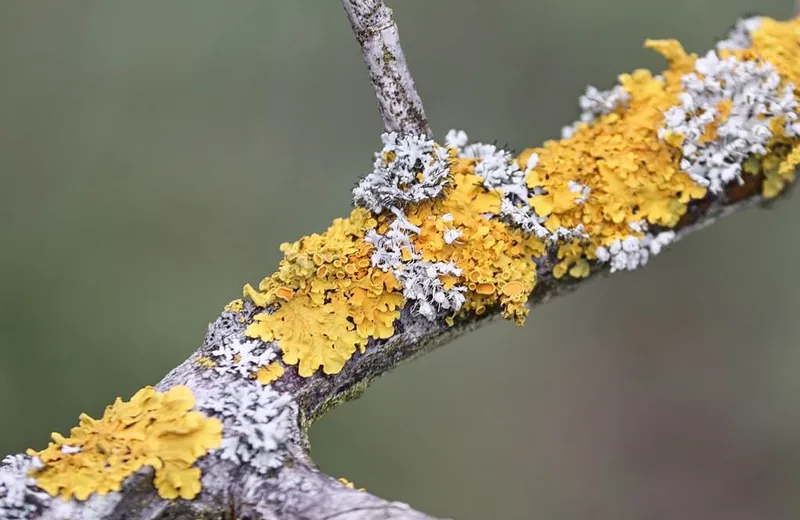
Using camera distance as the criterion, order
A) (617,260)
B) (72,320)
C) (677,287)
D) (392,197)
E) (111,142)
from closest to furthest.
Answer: (392,197) < (617,260) < (72,320) < (111,142) < (677,287)

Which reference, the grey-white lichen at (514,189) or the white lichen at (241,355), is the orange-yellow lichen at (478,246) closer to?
the grey-white lichen at (514,189)

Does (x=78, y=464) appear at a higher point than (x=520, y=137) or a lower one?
lower

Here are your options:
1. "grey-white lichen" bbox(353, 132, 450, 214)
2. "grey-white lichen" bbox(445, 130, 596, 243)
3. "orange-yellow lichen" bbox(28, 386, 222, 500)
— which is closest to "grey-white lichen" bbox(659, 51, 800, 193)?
"grey-white lichen" bbox(445, 130, 596, 243)

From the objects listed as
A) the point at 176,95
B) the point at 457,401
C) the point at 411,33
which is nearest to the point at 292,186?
the point at 176,95

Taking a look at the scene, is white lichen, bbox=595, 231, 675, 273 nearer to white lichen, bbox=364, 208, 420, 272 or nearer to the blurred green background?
white lichen, bbox=364, 208, 420, 272

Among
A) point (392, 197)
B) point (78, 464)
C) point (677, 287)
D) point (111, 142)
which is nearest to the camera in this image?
point (78, 464)

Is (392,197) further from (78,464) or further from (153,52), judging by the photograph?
(153,52)

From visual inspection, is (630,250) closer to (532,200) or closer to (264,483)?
(532,200)
